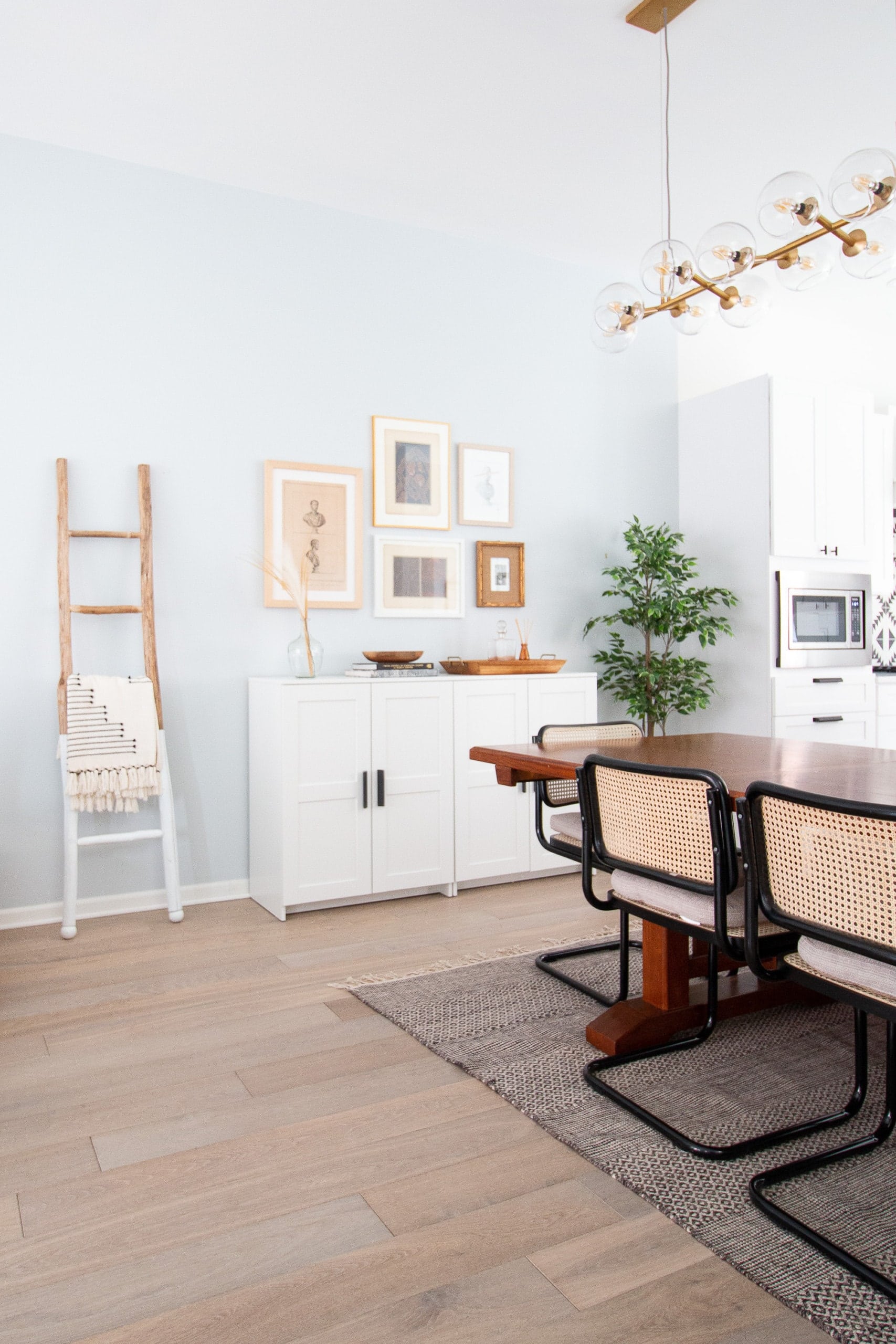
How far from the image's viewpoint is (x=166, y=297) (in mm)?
3711

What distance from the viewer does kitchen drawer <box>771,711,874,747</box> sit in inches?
172

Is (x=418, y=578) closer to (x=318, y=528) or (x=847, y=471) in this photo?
(x=318, y=528)

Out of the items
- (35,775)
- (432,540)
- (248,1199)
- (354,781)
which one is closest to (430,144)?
(432,540)

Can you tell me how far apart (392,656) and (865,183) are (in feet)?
7.80

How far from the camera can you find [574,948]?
3129 millimetres

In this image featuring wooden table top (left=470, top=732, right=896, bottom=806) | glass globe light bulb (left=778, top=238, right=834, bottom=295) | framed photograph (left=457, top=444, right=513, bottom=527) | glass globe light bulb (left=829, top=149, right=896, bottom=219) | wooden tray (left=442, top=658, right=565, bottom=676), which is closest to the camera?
wooden table top (left=470, top=732, right=896, bottom=806)

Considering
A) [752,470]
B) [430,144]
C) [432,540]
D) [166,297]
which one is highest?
[430,144]

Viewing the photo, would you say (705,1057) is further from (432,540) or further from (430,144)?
(430,144)

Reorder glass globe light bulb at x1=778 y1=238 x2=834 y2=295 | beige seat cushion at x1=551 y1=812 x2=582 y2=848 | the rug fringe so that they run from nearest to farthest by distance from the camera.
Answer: glass globe light bulb at x1=778 y1=238 x2=834 y2=295 < beige seat cushion at x1=551 y1=812 x2=582 y2=848 < the rug fringe

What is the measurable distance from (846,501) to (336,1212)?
3993 millimetres

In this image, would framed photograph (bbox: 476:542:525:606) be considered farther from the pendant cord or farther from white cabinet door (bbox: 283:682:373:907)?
the pendant cord

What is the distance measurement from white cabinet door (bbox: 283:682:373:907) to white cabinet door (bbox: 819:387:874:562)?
2.45 meters

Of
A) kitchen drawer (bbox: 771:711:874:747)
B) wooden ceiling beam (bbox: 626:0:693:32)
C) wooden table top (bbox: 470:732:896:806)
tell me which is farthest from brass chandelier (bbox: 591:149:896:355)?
kitchen drawer (bbox: 771:711:874:747)

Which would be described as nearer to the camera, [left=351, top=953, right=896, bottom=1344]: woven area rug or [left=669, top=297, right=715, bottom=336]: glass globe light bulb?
[left=351, top=953, right=896, bottom=1344]: woven area rug
